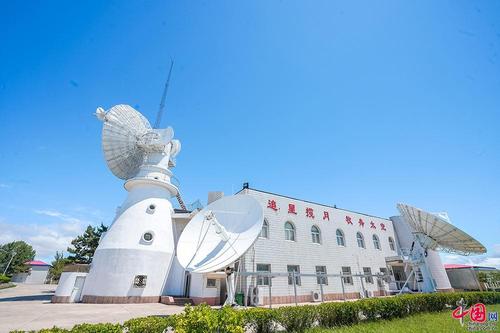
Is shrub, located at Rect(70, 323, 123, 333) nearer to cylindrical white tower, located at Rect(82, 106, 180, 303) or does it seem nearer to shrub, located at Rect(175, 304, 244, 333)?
shrub, located at Rect(175, 304, 244, 333)

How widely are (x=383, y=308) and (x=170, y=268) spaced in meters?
14.4

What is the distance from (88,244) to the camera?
3466cm

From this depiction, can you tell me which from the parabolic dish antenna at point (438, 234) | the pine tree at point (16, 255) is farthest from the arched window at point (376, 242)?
the pine tree at point (16, 255)

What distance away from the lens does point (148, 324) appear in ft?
16.7

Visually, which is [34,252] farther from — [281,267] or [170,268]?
[281,267]

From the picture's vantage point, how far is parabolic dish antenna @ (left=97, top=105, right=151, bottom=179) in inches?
812

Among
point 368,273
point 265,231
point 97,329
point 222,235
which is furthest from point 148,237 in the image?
point 368,273

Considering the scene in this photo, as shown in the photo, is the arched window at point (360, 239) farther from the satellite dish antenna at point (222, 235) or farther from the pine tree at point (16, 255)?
the pine tree at point (16, 255)

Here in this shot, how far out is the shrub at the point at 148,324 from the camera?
16.1ft

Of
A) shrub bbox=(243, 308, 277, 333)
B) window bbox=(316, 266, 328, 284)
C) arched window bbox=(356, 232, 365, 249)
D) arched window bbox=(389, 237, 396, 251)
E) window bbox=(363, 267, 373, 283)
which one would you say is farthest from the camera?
arched window bbox=(389, 237, 396, 251)

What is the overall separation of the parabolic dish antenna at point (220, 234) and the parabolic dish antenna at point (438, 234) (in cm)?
1303

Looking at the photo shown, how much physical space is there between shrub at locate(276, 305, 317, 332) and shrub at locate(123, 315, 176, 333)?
334 cm

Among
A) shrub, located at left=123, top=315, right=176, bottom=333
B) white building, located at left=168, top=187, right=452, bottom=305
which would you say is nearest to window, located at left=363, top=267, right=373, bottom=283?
white building, located at left=168, top=187, right=452, bottom=305

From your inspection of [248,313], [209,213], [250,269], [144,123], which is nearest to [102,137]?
[144,123]
